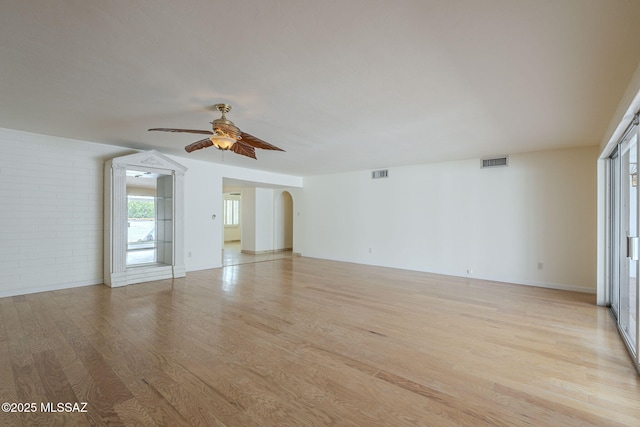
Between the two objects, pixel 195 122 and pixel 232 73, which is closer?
pixel 232 73

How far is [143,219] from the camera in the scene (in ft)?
19.1

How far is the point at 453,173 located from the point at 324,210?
3.86 metres

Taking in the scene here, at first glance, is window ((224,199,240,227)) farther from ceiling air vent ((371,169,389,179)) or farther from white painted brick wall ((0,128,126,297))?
ceiling air vent ((371,169,389,179))

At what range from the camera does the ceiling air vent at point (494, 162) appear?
5.71m

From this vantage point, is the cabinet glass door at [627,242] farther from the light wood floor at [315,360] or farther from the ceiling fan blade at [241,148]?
the ceiling fan blade at [241,148]

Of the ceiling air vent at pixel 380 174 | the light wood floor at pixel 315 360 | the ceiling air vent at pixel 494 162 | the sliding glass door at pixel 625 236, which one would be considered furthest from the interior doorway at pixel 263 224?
the sliding glass door at pixel 625 236

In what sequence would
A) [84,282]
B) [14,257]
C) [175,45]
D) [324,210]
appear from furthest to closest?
1. [324,210]
2. [84,282]
3. [14,257]
4. [175,45]

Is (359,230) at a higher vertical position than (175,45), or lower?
lower

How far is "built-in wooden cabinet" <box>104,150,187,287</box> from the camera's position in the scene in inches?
199

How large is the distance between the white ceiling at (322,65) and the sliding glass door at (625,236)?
56cm

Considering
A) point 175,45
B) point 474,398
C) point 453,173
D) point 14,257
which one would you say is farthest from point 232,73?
point 453,173

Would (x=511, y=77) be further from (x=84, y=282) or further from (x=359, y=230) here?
(x=84, y=282)

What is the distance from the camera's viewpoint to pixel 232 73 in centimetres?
255

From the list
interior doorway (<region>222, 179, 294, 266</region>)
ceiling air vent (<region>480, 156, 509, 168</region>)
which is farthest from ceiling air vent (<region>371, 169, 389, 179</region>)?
interior doorway (<region>222, 179, 294, 266</region>)
